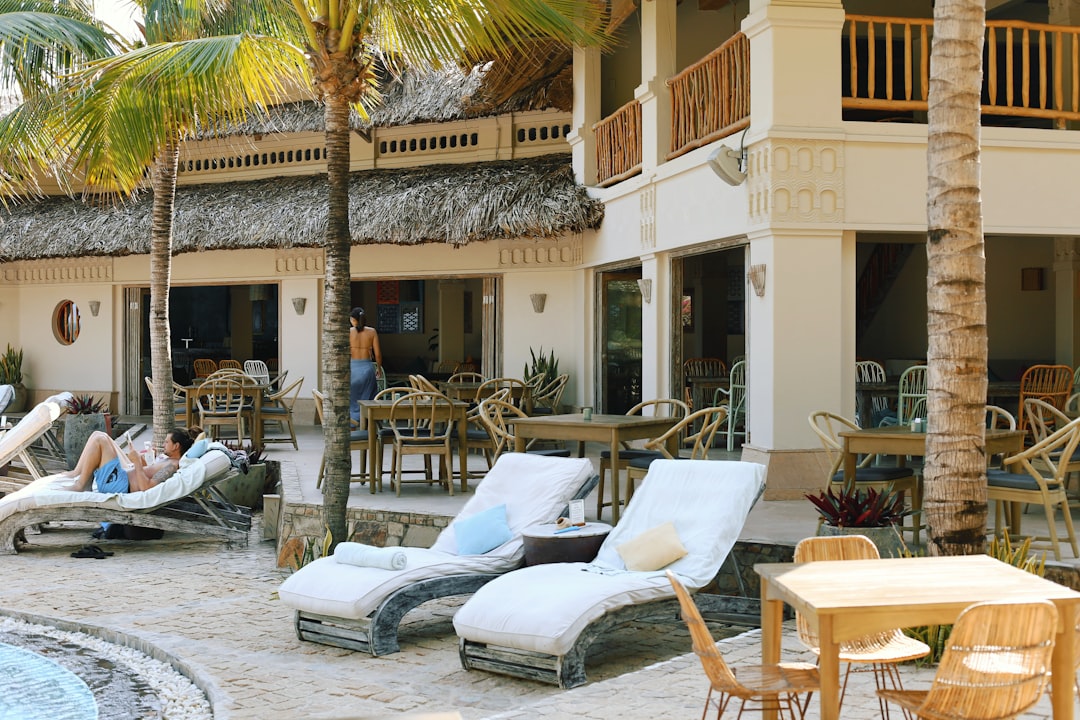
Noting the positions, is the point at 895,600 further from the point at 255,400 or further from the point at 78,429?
the point at 78,429

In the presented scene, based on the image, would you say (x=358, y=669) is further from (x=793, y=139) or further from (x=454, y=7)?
(x=793, y=139)

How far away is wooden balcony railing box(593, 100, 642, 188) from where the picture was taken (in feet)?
39.2

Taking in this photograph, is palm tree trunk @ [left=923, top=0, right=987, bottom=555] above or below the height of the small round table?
above

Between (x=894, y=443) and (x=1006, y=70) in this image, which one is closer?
(x=894, y=443)

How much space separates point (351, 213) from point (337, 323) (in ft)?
25.7

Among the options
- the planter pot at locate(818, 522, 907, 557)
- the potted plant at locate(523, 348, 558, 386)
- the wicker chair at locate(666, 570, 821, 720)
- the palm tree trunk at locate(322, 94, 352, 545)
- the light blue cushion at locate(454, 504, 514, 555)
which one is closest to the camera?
the wicker chair at locate(666, 570, 821, 720)

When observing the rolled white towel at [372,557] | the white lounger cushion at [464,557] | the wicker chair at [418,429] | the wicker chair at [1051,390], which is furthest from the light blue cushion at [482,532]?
the wicker chair at [1051,390]

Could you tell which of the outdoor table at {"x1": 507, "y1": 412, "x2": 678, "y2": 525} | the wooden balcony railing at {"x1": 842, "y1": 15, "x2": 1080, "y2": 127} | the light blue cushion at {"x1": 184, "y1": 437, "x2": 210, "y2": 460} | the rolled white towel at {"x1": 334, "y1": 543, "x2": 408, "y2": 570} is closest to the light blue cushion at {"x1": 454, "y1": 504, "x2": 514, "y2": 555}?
the rolled white towel at {"x1": 334, "y1": 543, "x2": 408, "y2": 570}

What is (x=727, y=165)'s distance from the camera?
29.2 ft

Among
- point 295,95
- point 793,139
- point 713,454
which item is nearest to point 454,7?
point 793,139

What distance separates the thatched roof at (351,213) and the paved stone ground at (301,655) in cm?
585

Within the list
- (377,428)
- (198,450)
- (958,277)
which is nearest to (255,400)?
(198,450)

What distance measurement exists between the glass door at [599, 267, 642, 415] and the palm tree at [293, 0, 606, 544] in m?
6.07

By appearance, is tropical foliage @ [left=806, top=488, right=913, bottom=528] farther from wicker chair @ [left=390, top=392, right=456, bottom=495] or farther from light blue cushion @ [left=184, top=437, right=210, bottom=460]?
light blue cushion @ [left=184, top=437, right=210, bottom=460]
